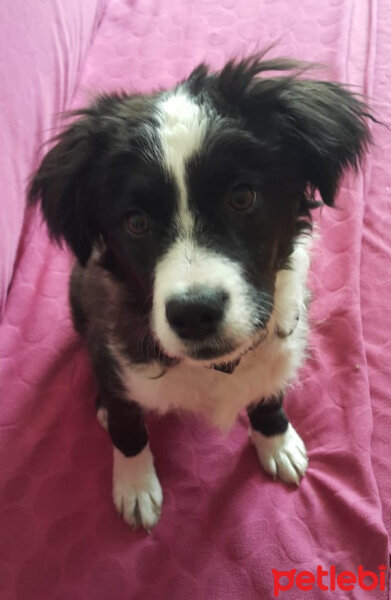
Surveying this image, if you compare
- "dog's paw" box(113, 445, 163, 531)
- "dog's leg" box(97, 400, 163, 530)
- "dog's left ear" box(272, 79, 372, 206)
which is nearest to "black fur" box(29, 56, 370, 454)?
"dog's left ear" box(272, 79, 372, 206)

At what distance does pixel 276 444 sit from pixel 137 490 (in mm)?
362

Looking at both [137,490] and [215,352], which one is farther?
[137,490]

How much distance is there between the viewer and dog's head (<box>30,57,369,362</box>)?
Result: 3.15 feet

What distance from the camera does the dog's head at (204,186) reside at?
0.96 m

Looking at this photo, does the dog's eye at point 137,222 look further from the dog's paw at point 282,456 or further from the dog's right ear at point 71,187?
the dog's paw at point 282,456

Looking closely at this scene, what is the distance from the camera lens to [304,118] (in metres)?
1.05

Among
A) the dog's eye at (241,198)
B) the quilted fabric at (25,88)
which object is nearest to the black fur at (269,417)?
the dog's eye at (241,198)

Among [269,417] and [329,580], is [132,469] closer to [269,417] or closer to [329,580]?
[269,417]

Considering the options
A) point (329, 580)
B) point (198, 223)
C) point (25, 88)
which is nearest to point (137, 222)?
point (198, 223)

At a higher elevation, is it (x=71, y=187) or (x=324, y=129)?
(x=324, y=129)

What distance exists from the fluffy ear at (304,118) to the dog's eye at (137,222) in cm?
26

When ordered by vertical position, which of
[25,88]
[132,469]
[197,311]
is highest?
[25,88]

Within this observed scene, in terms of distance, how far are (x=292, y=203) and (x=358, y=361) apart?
2.17ft

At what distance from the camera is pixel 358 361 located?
1585 millimetres
